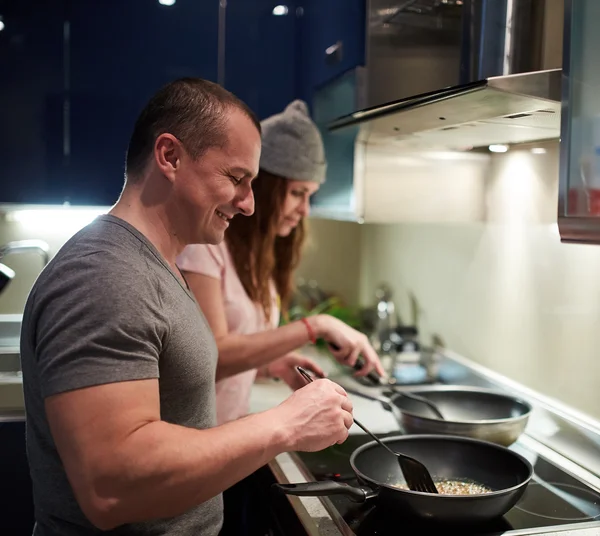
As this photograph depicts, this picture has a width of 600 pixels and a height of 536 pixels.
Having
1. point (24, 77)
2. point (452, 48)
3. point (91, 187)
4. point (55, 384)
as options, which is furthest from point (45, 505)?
point (24, 77)

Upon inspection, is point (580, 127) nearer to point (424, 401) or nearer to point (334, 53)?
point (424, 401)

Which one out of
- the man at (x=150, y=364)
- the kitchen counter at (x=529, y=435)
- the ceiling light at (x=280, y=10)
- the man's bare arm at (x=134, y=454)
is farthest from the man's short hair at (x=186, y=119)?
the ceiling light at (x=280, y=10)

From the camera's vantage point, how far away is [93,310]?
80cm

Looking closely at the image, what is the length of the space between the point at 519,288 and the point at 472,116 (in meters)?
0.62

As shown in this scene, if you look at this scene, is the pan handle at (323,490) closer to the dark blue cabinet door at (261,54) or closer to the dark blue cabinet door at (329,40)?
the dark blue cabinet door at (329,40)

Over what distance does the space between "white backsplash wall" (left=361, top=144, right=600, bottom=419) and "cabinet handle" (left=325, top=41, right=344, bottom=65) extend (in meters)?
0.52

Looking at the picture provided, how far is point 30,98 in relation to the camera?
1.90 meters

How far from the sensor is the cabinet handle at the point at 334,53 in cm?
181

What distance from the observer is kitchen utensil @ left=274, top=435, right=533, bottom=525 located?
1.03 meters

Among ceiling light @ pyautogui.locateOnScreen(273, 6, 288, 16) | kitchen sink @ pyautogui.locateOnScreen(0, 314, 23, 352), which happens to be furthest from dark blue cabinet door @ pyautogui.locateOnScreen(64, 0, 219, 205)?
kitchen sink @ pyautogui.locateOnScreen(0, 314, 23, 352)

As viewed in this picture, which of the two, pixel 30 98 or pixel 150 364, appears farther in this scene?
pixel 30 98

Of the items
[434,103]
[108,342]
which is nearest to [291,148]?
[434,103]

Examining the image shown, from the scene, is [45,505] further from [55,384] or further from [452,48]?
[452,48]

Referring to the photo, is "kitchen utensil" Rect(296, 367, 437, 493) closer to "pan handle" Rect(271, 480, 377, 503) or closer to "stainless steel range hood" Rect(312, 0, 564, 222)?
→ "pan handle" Rect(271, 480, 377, 503)
